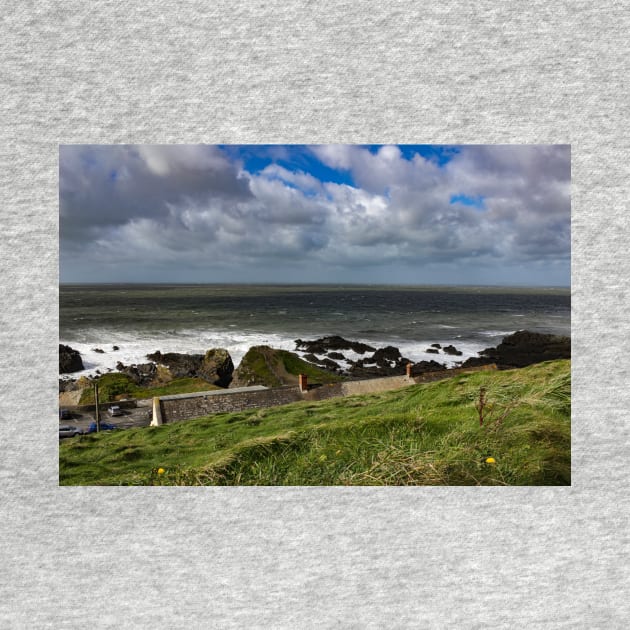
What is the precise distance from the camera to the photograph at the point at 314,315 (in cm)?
226

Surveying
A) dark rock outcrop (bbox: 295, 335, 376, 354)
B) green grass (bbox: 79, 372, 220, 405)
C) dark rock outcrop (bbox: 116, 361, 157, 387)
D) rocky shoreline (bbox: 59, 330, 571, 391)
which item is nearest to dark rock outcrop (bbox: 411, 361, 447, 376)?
rocky shoreline (bbox: 59, 330, 571, 391)

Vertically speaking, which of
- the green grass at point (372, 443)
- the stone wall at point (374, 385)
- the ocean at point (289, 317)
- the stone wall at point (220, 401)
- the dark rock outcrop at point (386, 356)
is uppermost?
the ocean at point (289, 317)

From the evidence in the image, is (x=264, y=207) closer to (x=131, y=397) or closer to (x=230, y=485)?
(x=131, y=397)

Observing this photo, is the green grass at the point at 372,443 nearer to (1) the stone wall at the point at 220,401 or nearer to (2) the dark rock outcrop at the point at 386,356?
(1) the stone wall at the point at 220,401

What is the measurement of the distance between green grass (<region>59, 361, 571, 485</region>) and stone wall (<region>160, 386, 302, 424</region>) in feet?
0.18

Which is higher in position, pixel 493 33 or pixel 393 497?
pixel 493 33

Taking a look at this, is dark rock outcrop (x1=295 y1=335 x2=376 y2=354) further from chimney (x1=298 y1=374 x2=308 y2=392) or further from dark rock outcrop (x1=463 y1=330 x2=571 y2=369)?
dark rock outcrop (x1=463 y1=330 x2=571 y2=369)

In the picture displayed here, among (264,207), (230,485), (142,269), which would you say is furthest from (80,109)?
(230,485)

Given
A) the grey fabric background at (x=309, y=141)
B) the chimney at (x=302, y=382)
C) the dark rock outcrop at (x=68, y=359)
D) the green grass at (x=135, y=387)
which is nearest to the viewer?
the grey fabric background at (x=309, y=141)

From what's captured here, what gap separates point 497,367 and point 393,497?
1.08 metres

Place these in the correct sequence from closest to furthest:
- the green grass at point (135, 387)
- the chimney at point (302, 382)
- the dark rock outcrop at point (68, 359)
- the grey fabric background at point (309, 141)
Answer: the grey fabric background at point (309, 141) < the dark rock outcrop at point (68, 359) < the green grass at point (135, 387) < the chimney at point (302, 382)

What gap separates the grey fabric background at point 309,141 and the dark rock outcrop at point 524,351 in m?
0.10

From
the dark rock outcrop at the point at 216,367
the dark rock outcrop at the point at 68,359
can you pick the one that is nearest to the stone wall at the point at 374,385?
the dark rock outcrop at the point at 216,367

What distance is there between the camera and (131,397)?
2352mm
